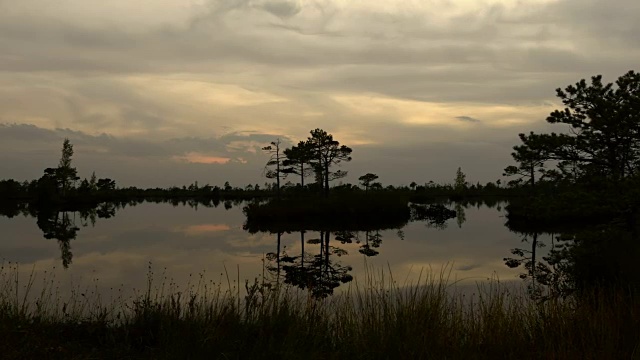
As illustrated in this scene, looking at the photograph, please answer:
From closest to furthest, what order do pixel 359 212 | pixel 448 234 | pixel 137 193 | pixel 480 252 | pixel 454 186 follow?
pixel 480 252, pixel 448 234, pixel 359 212, pixel 454 186, pixel 137 193

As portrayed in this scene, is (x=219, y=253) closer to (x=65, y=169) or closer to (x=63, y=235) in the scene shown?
(x=63, y=235)

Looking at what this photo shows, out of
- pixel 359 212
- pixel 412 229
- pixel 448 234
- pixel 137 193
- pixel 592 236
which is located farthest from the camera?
pixel 137 193

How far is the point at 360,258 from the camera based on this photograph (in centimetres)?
2347

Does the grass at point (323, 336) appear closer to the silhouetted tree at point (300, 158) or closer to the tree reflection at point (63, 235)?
the tree reflection at point (63, 235)

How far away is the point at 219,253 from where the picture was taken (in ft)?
85.4

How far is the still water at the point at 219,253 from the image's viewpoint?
18578 mm

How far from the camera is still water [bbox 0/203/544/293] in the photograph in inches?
731

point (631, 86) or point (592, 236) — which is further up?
point (631, 86)

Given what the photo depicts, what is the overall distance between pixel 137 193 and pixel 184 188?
13.7 metres

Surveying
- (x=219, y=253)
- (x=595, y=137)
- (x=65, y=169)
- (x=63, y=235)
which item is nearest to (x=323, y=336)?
(x=595, y=137)

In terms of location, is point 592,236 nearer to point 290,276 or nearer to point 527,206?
point 527,206

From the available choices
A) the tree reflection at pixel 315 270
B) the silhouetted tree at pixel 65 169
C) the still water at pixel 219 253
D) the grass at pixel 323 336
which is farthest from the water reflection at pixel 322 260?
the silhouetted tree at pixel 65 169

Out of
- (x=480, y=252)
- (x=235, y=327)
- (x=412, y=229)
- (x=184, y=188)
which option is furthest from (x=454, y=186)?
(x=235, y=327)

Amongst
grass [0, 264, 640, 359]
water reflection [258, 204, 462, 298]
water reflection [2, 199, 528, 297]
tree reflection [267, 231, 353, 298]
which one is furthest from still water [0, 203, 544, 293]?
grass [0, 264, 640, 359]
